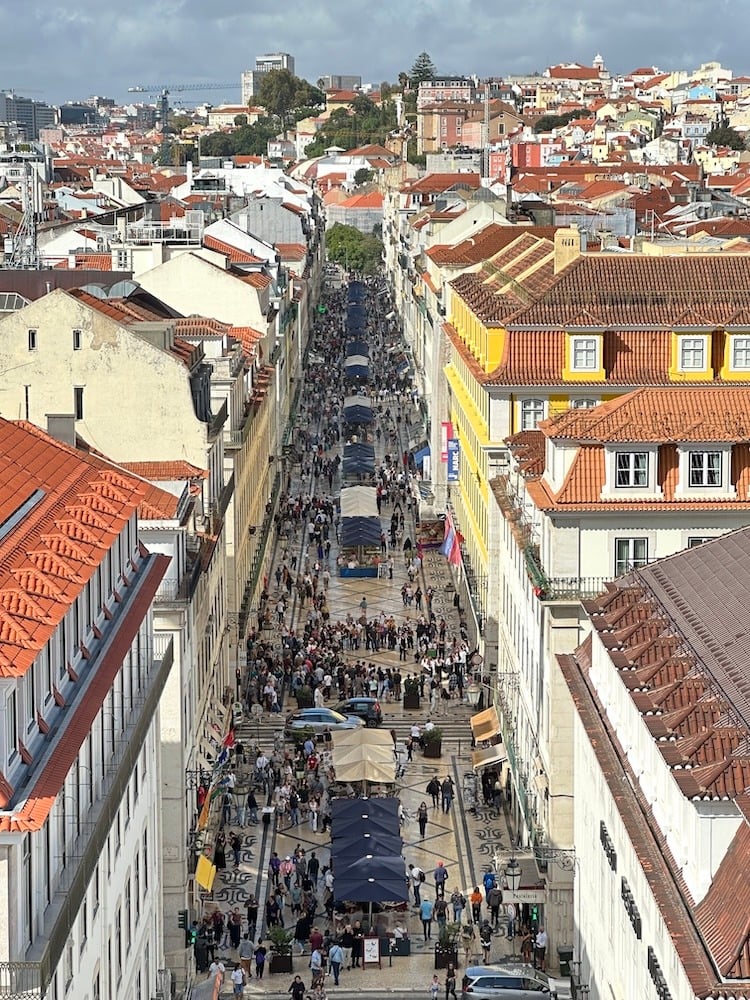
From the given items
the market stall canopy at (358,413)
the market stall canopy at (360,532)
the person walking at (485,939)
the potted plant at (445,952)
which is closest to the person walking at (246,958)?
the potted plant at (445,952)

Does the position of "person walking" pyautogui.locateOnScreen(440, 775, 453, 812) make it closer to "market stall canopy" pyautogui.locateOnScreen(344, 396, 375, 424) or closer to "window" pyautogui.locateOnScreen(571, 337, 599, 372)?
"window" pyautogui.locateOnScreen(571, 337, 599, 372)

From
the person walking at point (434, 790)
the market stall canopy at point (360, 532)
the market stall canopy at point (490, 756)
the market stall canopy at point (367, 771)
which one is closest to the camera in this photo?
the market stall canopy at point (367, 771)

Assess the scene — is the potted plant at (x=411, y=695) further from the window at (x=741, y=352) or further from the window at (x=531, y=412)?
the window at (x=741, y=352)

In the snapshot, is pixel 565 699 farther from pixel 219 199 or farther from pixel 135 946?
pixel 219 199

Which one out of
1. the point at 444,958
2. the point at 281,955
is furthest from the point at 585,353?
the point at 281,955

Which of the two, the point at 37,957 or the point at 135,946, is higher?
Answer: the point at 37,957

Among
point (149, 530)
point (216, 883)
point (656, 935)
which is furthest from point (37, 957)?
point (216, 883)
